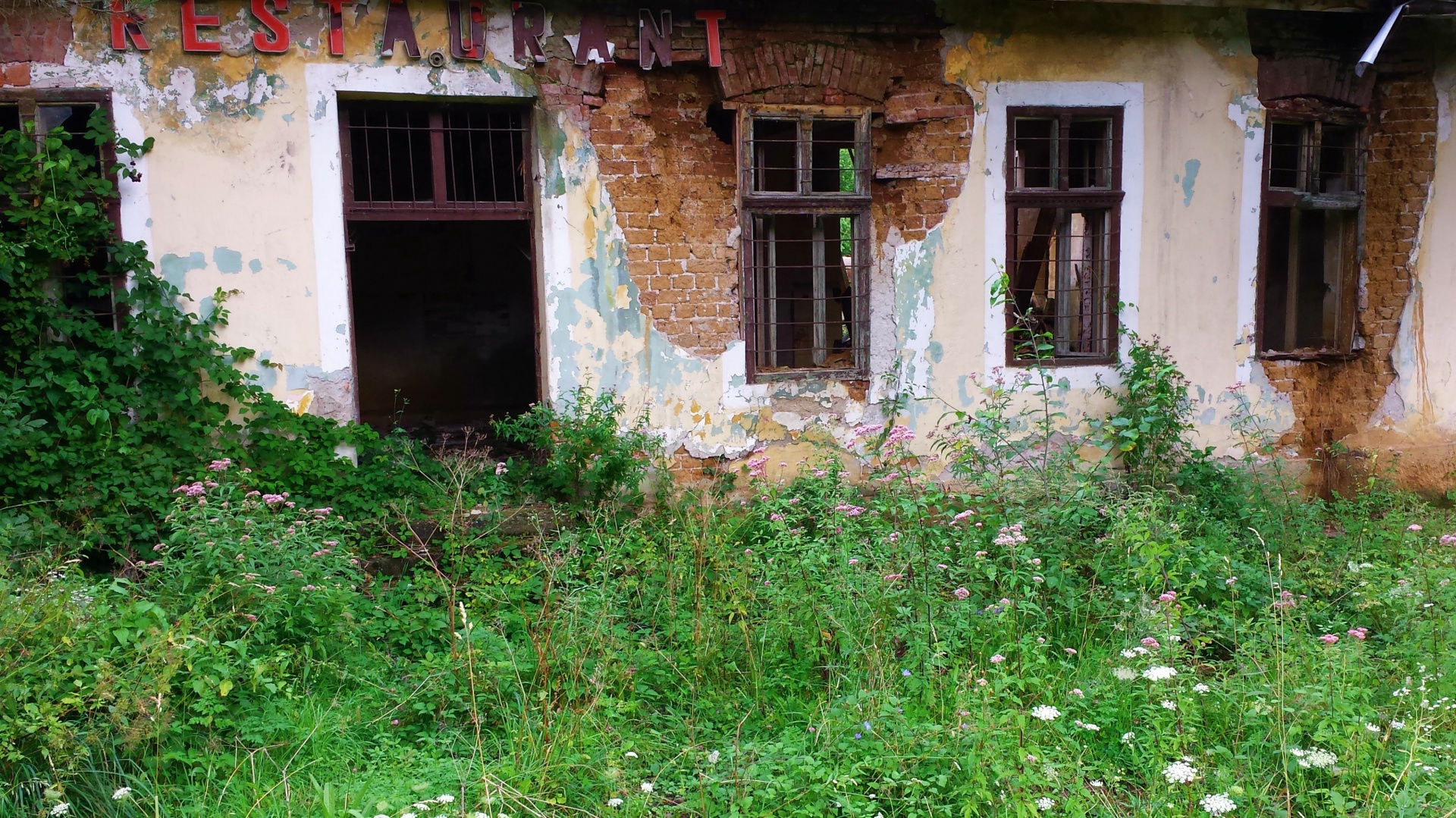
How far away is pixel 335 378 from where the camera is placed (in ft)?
18.5

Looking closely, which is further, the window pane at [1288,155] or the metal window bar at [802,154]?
the window pane at [1288,155]

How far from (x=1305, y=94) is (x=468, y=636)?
267 inches

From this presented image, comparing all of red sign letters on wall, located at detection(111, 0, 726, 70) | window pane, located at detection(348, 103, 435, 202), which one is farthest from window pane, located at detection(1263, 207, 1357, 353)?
window pane, located at detection(348, 103, 435, 202)

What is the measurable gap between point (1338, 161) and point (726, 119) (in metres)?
4.73

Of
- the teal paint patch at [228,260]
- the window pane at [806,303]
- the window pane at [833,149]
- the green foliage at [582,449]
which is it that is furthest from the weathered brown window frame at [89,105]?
the window pane at [833,149]

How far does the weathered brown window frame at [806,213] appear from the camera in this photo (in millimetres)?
6191

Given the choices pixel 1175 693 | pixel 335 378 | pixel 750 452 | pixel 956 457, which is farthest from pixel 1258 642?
pixel 335 378

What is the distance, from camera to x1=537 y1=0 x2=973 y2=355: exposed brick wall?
19.5 ft

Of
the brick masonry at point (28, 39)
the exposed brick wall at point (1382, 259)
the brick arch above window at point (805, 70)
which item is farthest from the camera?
the exposed brick wall at point (1382, 259)

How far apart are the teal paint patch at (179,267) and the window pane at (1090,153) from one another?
5428mm

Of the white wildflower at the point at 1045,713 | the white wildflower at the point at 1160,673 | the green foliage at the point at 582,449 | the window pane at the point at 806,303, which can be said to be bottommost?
the white wildflower at the point at 1045,713

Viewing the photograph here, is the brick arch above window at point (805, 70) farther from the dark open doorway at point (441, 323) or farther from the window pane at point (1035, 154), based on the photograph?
the dark open doorway at point (441, 323)

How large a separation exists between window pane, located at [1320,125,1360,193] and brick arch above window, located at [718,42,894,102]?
11.6ft

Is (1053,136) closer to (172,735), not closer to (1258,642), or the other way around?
(1258,642)
